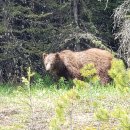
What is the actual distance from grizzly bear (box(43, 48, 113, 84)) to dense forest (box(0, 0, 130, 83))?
120cm

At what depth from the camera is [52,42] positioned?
1703cm

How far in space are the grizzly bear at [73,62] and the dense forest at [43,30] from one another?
1201mm

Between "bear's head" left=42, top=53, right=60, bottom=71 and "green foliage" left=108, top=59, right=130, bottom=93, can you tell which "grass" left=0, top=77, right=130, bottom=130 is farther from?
"bear's head" left=42, top=53, right=60, bottom=71

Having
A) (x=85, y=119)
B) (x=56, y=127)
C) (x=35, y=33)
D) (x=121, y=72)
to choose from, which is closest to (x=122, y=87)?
(x=121, y=72)

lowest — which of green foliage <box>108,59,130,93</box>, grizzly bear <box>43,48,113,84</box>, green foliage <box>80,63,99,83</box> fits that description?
grizzly bear <box>43,48,113,84</box>

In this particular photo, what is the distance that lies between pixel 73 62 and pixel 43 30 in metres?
2.60

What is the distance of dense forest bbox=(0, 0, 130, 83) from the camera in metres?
16.3

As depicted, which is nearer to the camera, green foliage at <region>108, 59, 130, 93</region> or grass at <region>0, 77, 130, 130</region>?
green foliage at <region>108, 59, 130, 93</region>

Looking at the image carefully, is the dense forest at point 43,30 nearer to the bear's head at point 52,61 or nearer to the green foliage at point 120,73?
the bear's head at point 52,61

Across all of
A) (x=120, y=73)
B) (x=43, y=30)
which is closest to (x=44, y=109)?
(x=120, y=73)

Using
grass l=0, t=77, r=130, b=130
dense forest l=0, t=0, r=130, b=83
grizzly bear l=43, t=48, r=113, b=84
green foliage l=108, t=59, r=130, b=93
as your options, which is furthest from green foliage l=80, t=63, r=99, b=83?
dense forest l=0, t=0, r=130, b=83

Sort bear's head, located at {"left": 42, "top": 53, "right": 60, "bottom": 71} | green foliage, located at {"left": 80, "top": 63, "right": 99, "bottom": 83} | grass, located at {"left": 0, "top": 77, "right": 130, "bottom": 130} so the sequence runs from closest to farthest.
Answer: green foliage, located at {"left": 80, "top": 63, "right": 99, "bottom": 83} < grass, located at {"left": 0, "top": 77, "right": 130, "bottom": 130} < bear's head, located at {"left": 42, "top": 53, "right": 60, "bottom": 71}

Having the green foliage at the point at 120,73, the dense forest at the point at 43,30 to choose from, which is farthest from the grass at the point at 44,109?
the dense forest at the point at 43,30

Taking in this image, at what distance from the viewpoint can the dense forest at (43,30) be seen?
16.3 meters
